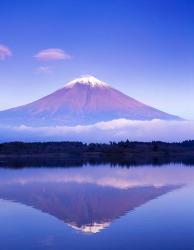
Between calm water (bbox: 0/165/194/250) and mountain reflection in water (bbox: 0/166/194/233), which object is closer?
calm water (bbox: 0/165/194/250)

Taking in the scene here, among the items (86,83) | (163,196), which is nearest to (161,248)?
(163,196)

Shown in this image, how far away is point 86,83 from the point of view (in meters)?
71.0

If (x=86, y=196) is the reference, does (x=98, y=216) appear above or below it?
below

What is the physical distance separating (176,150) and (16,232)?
58098 mm

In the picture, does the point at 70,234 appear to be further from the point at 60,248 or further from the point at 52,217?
the point at 52,217

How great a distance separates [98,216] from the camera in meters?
11.0

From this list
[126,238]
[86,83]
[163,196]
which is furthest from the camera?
[86,83]

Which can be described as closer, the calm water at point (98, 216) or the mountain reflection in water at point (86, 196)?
the calm water at point (98, 216)

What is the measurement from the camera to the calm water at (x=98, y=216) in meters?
8.17

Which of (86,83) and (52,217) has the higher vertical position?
(86,83)

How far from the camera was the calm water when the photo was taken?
8172 millimetres

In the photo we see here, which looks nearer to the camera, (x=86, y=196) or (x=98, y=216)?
(x=98, y=216)

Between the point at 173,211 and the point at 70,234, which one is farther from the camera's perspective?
the point at 173,211

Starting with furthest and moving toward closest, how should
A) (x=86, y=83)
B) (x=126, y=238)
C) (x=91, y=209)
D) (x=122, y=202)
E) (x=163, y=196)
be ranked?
(x=86, y=83)
(x=163, y=196)
(x=122, y=202)
(x=91, y=209)
(x=126, y=238)
